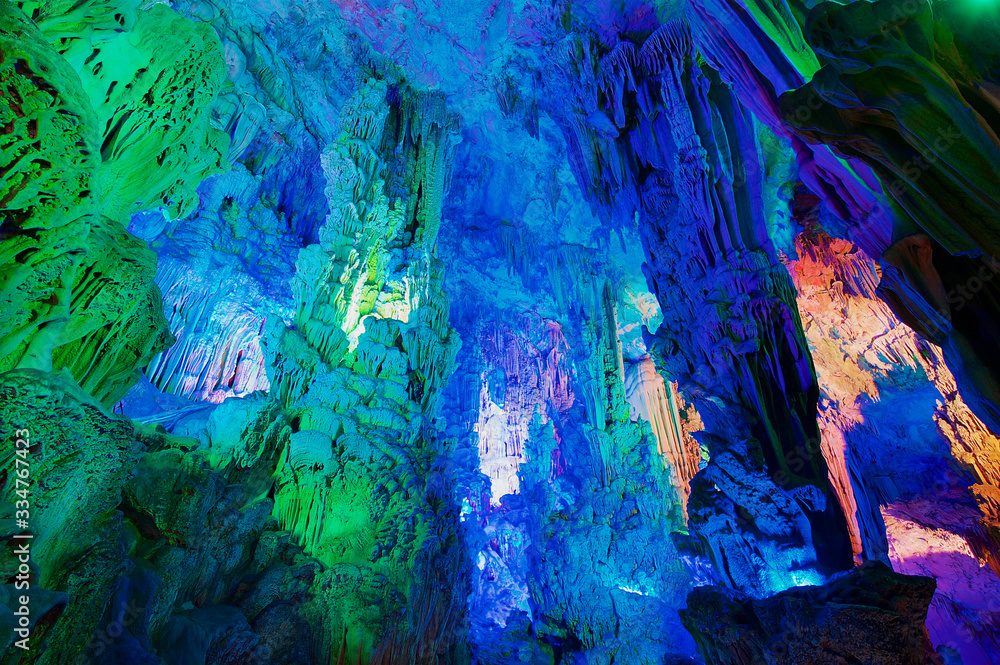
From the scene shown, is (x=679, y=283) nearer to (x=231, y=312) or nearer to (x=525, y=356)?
(x=525, y=356)

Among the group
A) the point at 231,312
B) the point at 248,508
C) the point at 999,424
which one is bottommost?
the point at 999,424

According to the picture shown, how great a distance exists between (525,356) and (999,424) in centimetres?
1107

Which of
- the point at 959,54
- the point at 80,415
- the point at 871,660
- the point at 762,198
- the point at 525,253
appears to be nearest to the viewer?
the point at 959,54

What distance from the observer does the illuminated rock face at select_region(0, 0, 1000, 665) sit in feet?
7.47

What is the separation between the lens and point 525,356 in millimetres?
13188

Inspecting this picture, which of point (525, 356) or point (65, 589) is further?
point (525, 356)

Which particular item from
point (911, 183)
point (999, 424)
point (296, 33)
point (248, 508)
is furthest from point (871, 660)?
point (296, 33)

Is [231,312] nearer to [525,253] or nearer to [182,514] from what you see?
[182,514]

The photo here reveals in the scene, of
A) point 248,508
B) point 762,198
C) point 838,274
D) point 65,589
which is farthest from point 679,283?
point 65,589

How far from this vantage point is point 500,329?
13.2m

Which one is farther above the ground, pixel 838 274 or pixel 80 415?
pixel 838 274

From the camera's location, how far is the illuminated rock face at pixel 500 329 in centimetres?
228

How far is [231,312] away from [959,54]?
10497mm

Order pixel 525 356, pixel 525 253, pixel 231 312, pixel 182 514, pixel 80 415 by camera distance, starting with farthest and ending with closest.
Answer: pixel 525 356
pixel 525 253
pixel 231 312
pixel 182 514
pixel 80 415
